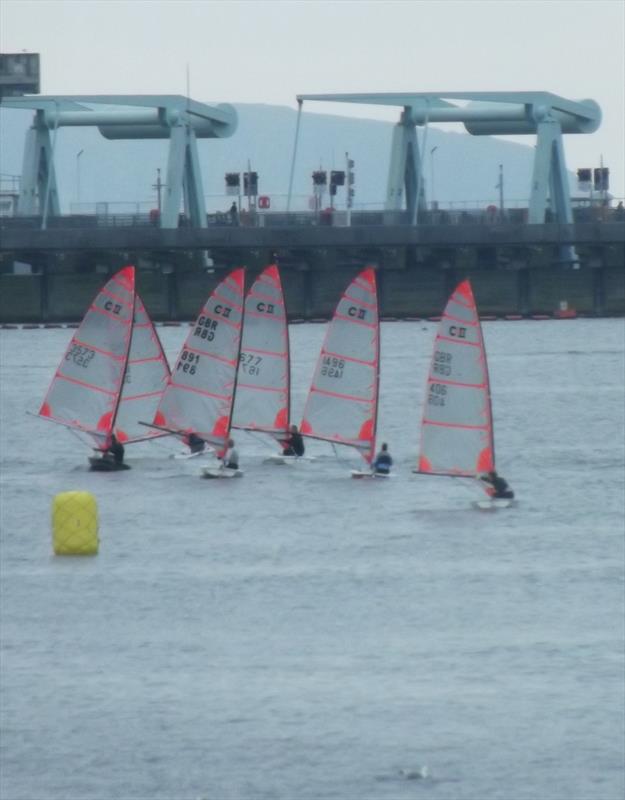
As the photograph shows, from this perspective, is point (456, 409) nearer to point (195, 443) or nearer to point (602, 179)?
point (195, 443)

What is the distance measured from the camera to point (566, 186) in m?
93.4

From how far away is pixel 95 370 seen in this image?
122 feet

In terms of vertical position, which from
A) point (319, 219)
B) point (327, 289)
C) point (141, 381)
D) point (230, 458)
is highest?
point (319, 219)

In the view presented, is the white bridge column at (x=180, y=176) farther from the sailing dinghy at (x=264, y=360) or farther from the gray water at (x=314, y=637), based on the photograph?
the sailing dinghy at (x=264, y=360)

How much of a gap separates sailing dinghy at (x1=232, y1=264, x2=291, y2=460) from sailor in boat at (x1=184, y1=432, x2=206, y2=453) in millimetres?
849

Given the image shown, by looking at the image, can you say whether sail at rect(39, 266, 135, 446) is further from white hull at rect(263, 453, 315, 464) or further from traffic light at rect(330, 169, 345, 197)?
traffic light at rect(330, 169, 345, 197)

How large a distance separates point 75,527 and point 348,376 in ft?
28.4

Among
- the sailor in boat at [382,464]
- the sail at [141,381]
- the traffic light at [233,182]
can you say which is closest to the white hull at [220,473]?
the sail at [141,381]

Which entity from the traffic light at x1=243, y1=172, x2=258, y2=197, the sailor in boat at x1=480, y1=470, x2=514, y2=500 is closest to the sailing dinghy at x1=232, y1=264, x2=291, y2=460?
the sailor in boat at x1=480, y1=470, x2=514, y2=500

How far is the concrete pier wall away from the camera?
85000mm

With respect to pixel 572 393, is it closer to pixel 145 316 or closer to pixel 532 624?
pixel 145 316

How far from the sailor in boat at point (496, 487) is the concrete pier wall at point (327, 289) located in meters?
51.0

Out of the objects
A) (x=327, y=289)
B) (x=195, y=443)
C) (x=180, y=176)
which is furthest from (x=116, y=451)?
(x=180, y=176)

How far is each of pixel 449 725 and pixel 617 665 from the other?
3.03 meters
